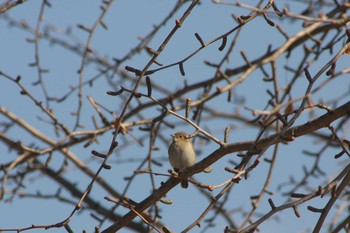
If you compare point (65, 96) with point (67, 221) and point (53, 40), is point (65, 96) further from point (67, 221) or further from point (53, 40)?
point (67, 221)

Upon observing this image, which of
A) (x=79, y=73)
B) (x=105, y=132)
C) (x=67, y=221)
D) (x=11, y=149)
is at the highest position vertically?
(x=11, y=149)

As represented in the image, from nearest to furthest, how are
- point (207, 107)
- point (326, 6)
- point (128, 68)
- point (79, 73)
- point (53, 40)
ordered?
point (128, 68), point (79, 73), point (326, 6), point (53, 40), point (207, 107)

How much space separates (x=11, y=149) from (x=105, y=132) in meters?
1.27

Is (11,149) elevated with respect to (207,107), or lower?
lower

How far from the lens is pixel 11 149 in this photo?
6164mm

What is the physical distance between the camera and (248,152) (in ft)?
10.4

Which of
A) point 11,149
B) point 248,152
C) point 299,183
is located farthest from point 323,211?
point 11,149

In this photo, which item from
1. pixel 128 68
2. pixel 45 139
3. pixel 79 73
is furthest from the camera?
pixel 45 139

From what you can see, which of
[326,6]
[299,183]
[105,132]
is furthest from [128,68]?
[326,6]

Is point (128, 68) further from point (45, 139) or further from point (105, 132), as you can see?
point (45, 139)

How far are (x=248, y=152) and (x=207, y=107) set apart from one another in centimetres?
440

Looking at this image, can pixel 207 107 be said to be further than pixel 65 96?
Yes

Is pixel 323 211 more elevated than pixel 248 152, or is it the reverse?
pixel 248 152

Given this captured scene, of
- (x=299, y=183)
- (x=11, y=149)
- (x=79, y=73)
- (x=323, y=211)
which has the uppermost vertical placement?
(x=11, y=149)
